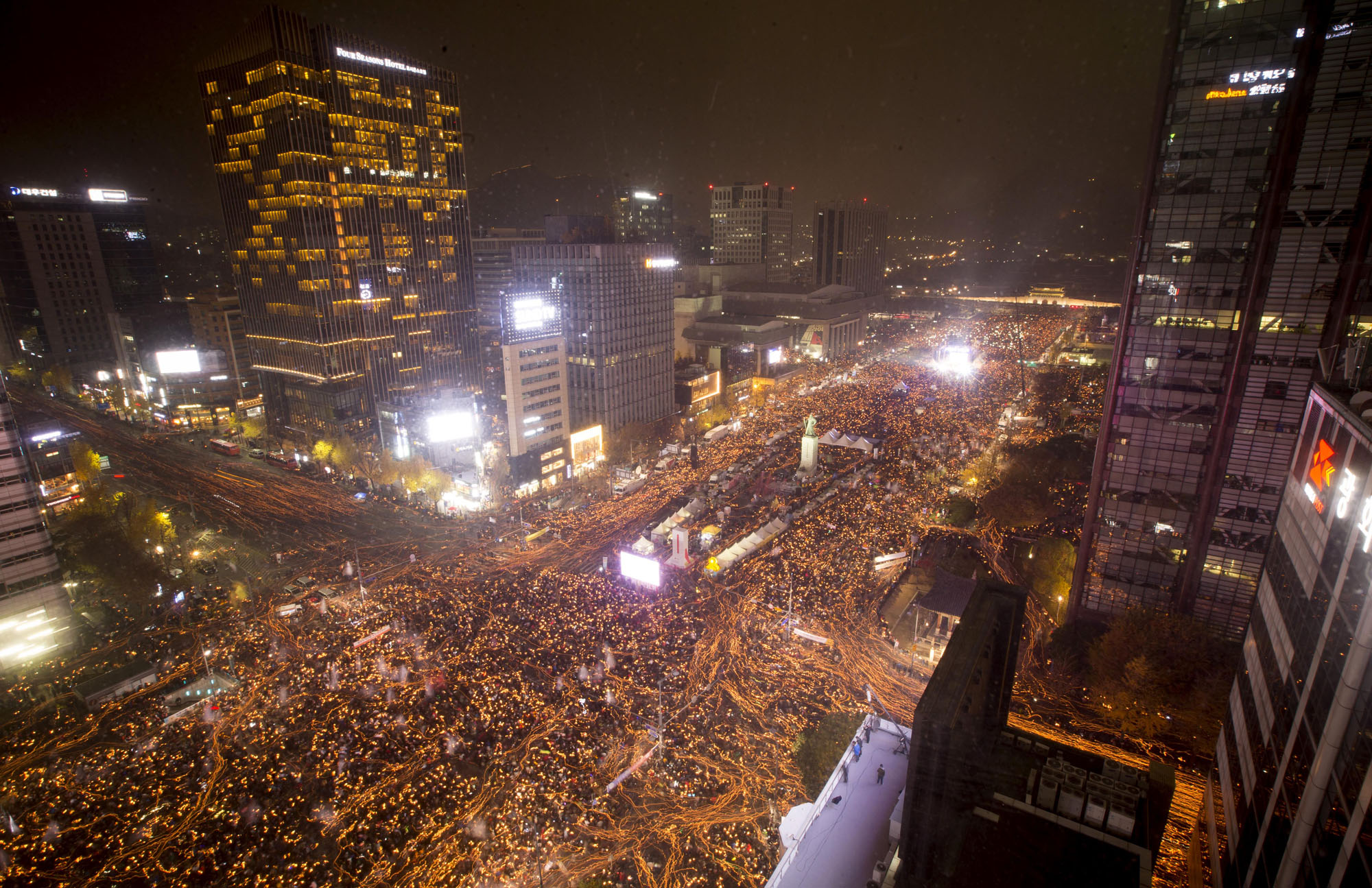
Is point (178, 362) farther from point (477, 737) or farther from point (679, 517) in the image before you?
point (477, 737)

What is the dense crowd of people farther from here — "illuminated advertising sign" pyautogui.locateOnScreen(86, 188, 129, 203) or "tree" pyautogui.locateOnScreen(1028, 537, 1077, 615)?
"illuminated advertising sign" pyautogui.locateOnScreen(86, 188, 129, 203)

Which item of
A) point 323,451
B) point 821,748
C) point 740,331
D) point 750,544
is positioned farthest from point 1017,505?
point 740,331

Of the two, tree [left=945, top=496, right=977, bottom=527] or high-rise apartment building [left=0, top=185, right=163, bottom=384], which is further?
high-rise apartment building [left=0, top=185, right=163, bottom=384]

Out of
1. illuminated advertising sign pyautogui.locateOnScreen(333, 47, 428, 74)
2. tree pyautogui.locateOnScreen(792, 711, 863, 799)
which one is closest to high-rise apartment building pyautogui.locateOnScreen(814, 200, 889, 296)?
illuminated advertising sign pyautogui.locateOnScreen(333, 47, 428, 74)

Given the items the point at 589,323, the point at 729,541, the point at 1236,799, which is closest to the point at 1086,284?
the point at 589,323

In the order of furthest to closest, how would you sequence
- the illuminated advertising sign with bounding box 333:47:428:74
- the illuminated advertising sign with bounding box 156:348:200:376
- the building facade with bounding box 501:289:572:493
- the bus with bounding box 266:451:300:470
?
the illuminated advertising sign with bounding box 156:348:200:376 < the illuminated advertising sign with bounding box 333:47:428:74 < the bus with bounding box 266:451:300:470 < the building facade with bounding box 501:289:572:493

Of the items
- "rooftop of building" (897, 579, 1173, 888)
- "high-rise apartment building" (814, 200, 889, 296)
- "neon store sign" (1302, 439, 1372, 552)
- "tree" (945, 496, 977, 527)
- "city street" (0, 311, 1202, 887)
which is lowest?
"city street" (0, 311, 1202, 887)
